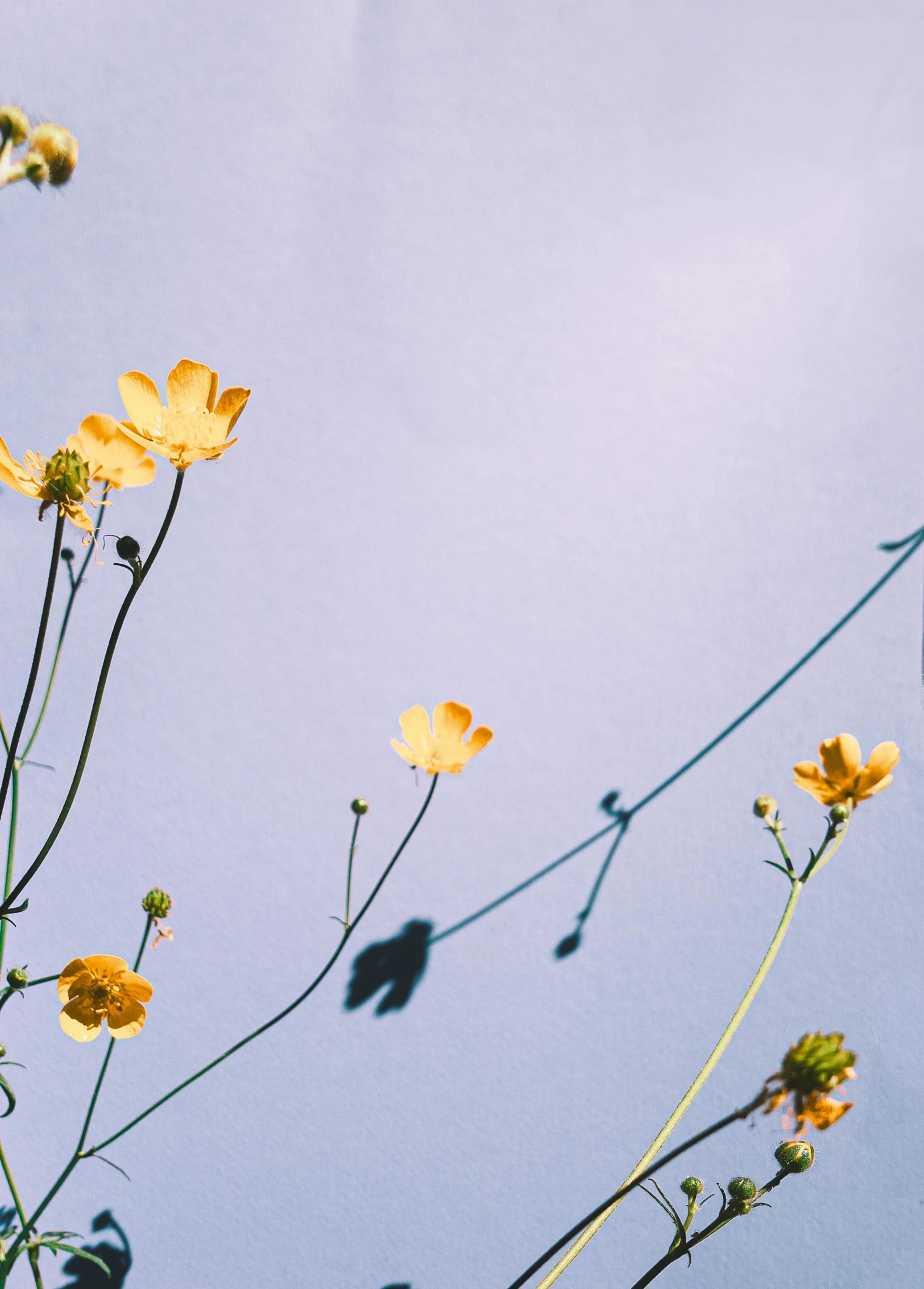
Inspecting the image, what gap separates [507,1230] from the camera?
2.97ft

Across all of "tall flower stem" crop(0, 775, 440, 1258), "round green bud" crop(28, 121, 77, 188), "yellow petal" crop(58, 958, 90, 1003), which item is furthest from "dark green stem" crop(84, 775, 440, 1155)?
"round green bud" crop(28, 121, 77, 188)

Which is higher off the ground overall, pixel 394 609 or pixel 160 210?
pixel 160 210

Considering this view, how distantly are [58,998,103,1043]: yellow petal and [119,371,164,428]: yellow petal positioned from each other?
0.40 m

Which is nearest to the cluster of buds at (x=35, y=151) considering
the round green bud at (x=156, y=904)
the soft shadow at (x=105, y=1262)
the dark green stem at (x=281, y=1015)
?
the dark green stem at (x=281, y=1015)

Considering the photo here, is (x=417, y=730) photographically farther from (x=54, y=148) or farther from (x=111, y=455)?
(x=54, y=148)

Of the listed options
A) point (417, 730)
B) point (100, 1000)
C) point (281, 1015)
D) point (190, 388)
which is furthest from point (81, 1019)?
point (190, 388)

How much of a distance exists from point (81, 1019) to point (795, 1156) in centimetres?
49

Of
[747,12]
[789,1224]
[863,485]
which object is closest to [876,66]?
[747,12]

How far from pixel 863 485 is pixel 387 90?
742 mm

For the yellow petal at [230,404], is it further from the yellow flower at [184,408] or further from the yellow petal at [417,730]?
the yellow petal at [417,730]

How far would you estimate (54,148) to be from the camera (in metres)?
0.38

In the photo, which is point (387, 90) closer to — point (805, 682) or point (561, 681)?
point (561, 681)

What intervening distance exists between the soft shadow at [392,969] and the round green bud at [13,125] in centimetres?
80

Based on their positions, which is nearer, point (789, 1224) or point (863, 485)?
point (789, 1224)
